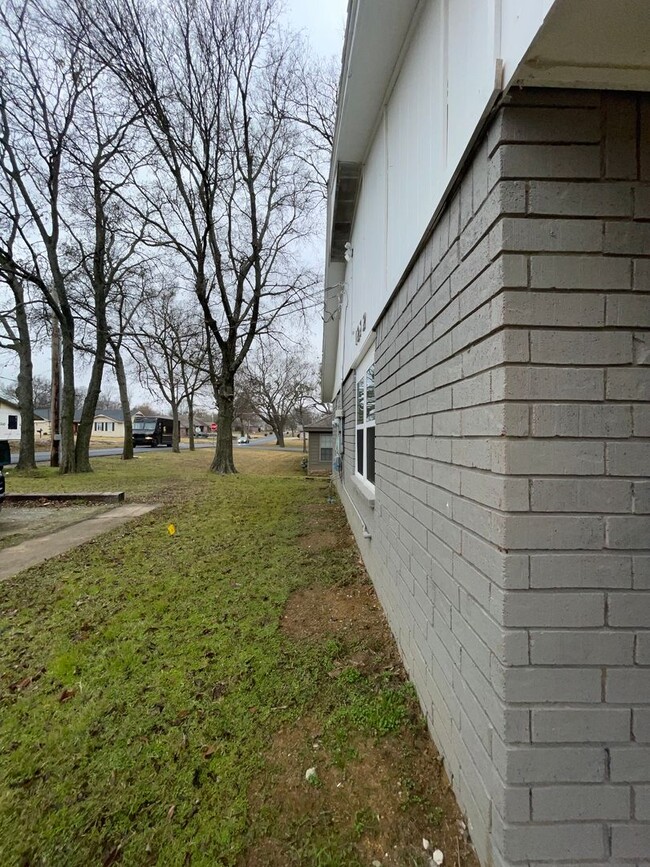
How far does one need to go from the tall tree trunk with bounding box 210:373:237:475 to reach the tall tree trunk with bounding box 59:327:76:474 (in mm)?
4897

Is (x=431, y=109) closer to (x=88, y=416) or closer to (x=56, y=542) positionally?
(x=56, y=542)

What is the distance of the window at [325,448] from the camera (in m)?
20.0

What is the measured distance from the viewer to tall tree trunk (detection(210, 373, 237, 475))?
49.1 ft

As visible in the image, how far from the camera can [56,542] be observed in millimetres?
5859

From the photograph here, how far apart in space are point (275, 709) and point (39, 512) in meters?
7.78

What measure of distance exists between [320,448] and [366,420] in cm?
1464

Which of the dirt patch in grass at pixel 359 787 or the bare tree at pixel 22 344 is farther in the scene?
the bare tree at pixel 22 344

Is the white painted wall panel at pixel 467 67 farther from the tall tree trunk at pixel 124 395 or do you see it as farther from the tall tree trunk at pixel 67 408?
the tall tree trunk at pixel 124 395

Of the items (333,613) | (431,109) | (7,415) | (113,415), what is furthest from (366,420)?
(113,415)

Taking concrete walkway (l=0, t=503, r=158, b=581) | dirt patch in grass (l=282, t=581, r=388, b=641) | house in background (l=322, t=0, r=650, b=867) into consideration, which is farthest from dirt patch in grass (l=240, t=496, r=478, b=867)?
concrete walkway (l=0, t=503, r=158, b=581)

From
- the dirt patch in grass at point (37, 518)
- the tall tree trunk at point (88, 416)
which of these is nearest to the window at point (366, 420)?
the dirt patch in grass at point (37, 518)

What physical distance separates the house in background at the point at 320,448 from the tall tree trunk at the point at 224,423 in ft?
18.2

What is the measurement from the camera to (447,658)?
1879 millimetres

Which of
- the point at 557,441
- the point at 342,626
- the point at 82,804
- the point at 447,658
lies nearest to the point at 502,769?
the point at 447,658
